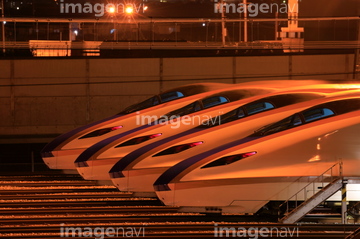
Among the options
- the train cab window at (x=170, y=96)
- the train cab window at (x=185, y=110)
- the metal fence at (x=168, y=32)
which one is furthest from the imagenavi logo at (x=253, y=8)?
the train cab window at (x=185, y=110)

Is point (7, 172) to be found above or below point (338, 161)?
below

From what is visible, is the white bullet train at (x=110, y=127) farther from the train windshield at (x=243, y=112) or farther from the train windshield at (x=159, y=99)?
the train windshield at (x=243, y=112)

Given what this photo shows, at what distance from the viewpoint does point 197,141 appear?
16.4 m

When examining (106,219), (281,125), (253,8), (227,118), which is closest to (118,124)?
(227,118)

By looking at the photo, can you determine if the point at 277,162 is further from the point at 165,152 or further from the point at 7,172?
the point at 7,172

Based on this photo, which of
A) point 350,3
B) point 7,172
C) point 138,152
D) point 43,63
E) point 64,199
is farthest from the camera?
point 350,3

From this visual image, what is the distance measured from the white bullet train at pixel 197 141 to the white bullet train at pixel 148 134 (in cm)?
91

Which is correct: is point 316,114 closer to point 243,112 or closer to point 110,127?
point 243,112

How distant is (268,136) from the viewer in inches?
589

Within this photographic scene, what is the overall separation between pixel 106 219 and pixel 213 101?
14.4ft

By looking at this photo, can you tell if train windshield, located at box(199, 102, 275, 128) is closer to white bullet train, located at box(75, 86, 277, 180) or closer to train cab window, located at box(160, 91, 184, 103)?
white bullet train, located at box(75, 86, 277, 180)

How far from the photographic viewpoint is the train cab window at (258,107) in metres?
16.8

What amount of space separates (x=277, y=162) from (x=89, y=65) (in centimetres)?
1523

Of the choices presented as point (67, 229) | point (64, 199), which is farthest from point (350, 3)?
point (67, 229)
